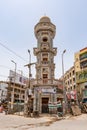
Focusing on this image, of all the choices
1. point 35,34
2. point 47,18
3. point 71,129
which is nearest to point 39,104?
point 35,34

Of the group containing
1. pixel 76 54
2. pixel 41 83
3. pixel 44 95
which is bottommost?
pixel 44 95

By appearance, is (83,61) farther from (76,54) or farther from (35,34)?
(35,34)

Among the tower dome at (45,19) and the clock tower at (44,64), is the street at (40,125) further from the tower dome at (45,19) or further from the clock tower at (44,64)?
the tower dome at (45,19)

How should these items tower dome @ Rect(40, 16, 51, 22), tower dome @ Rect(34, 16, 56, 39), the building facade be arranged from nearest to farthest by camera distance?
the building facade, tower dome @ Rect(34, 16, 56, 39), tower dome @ Rect(40, 16, 51, 22)

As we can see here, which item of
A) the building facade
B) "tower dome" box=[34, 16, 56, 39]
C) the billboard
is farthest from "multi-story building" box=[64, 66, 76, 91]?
the billboard

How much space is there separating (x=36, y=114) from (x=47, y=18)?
74.4 feet

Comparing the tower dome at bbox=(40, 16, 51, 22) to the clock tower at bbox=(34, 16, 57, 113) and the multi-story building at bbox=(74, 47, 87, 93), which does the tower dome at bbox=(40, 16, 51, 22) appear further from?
the multi-story building at bbox=(74, 47, 87, 93)

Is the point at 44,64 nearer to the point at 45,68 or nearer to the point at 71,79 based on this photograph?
the point at 45,68

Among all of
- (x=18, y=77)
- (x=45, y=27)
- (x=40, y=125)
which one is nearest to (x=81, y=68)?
(x=45, y=27)

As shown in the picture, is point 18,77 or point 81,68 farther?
point 81,68

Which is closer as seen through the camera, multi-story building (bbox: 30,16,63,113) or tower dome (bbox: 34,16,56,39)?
multi-story building (bbox: 30,16,63,113)

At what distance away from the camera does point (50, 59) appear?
34594 millimetres

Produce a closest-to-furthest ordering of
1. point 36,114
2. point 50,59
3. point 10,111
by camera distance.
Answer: point 36,114, point 10,111, point 50,59

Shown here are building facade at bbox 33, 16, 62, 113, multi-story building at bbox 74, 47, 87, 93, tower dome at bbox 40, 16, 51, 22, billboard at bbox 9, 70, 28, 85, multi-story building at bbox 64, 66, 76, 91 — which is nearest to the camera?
building facade at bbox 33, 16, 62, 113
